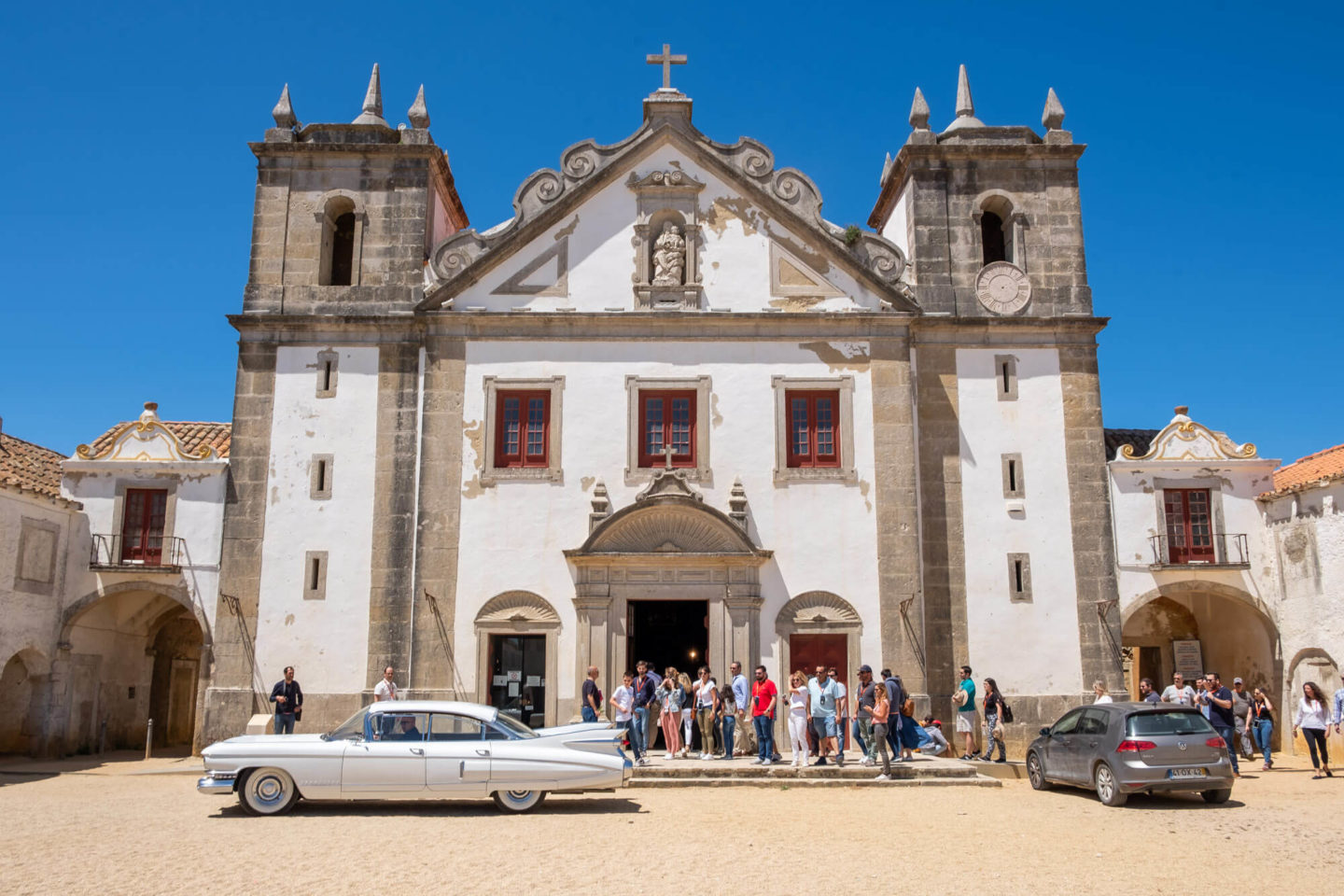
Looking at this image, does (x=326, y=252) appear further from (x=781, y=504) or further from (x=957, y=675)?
(x=957, y=675)

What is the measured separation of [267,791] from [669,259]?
13.3 m

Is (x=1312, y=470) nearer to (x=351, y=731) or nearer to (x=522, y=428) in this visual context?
(x=522, y=428)

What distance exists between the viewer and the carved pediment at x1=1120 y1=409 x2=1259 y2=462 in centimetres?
2311

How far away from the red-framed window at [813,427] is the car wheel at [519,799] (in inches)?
401

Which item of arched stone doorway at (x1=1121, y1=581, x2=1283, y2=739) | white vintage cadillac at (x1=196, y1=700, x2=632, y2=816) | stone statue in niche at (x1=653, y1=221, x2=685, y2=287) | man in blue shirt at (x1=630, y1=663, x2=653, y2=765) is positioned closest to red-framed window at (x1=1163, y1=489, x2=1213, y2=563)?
arched stone doorway at (x1=1121, y1=581, x2=1283, y2=739)

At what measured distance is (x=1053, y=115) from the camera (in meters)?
24.4

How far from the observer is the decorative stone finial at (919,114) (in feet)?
79.4

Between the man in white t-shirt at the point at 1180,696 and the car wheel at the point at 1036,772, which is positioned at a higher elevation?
the man in white t-shirt at the point at 1180,696

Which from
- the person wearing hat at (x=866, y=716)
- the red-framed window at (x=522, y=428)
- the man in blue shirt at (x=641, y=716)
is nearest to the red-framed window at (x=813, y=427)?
the red-framed window at (x=522, y=428)

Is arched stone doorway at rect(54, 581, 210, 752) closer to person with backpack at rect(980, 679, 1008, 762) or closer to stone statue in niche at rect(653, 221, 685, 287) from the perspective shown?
stone statue in niche at rect(653, 221, 685, 287)

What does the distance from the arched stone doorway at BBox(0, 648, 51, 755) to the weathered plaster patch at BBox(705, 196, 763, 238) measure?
16.0m

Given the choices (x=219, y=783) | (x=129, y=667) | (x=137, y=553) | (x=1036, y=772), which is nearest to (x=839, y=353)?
(x=1036, y=772)

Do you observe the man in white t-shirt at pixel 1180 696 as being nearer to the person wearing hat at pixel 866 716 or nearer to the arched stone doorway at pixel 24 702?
the person wearing hat at pixel 866 716

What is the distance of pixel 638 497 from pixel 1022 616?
7.93m
